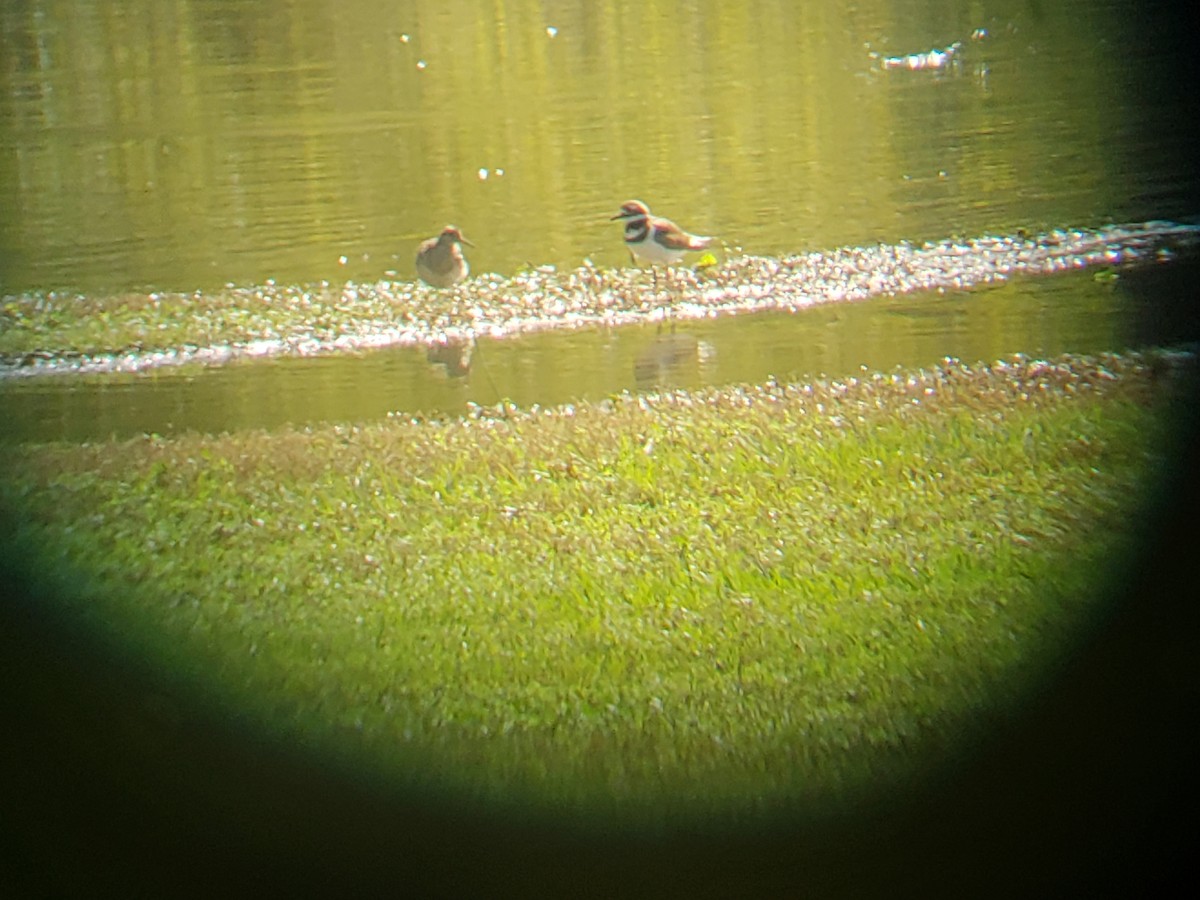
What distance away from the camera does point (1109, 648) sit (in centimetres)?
563

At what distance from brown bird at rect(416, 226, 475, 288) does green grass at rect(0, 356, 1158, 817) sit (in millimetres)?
3186

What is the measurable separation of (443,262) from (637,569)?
5.63 m

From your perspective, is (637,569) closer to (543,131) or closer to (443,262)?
(443,262)

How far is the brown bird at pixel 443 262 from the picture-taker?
38.3 feet

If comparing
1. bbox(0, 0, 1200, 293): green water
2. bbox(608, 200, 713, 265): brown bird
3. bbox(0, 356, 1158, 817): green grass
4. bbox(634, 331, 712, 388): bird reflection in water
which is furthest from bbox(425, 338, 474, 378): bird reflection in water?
bbox(0, 0, 1200, 293): green water

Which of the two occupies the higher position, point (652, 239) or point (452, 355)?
point (652, 239)

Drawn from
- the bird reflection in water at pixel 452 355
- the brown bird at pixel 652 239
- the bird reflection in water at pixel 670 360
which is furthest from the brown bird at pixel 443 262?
the bird reflection in water at pixel 670 360

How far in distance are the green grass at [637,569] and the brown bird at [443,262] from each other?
3.19 metres

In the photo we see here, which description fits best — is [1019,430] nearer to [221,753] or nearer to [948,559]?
[948,559]

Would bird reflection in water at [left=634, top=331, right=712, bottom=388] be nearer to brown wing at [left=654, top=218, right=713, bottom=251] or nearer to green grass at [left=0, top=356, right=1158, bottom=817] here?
green grass at [left=0, top=356, right=1158, bottom=817]

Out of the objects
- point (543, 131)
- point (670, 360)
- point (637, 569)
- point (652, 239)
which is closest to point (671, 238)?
point (652, 239)

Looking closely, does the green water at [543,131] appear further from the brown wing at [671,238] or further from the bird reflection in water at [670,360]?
the bird reflection in water at [670,360]

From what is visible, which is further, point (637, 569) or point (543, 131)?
point (543, 131)

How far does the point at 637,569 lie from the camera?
6.54m
